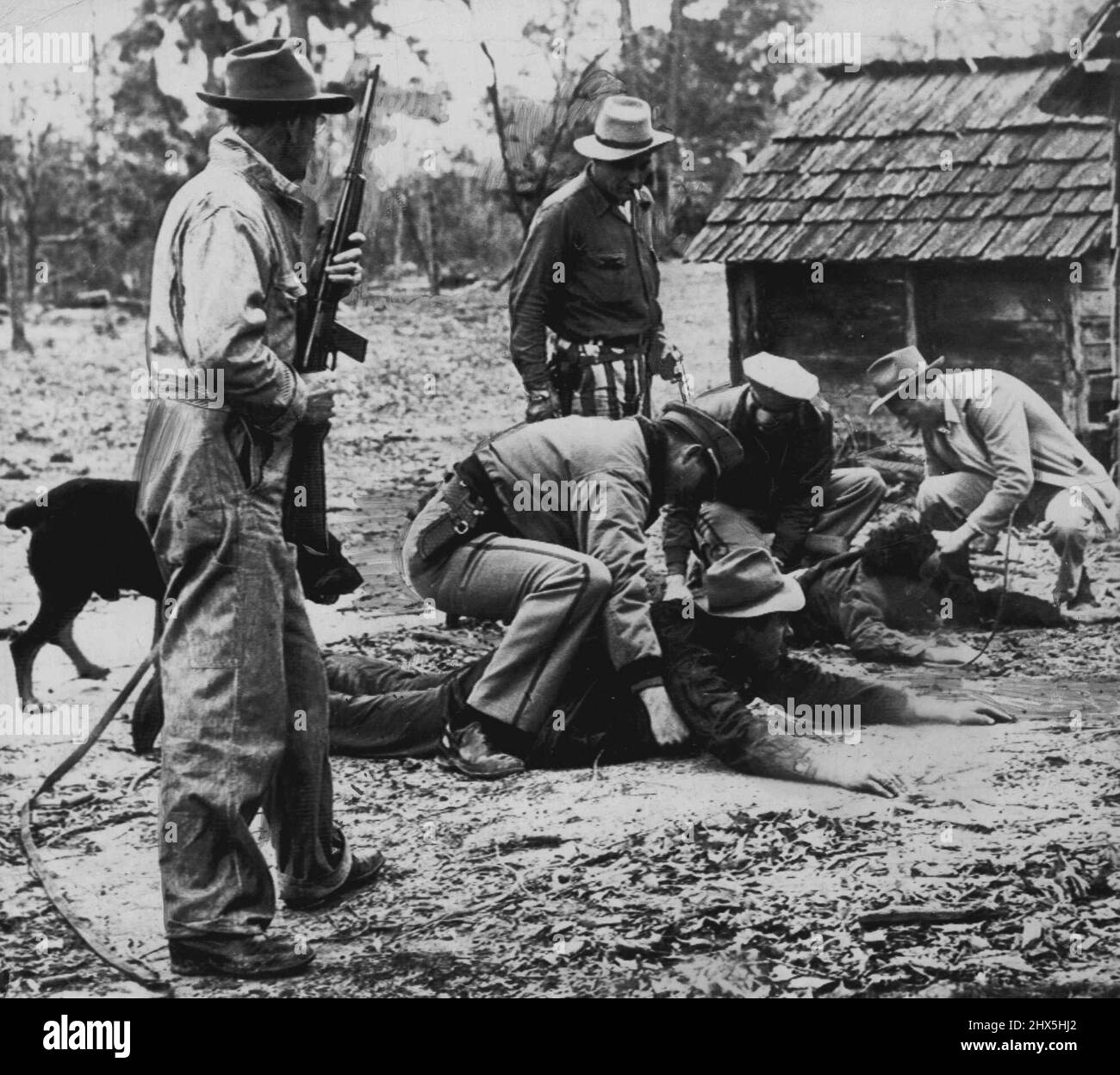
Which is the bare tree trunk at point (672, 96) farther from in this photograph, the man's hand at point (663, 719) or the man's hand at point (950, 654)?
the man's hand at point (663, 719)

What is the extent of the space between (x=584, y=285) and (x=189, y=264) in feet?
8.27

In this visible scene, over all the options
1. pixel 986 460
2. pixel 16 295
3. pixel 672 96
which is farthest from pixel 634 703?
pixel 16 295

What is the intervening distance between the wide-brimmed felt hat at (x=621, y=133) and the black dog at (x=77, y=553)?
2.01 m

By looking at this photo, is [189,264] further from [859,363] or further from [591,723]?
[859,363]

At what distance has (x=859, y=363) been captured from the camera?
20.4 feet

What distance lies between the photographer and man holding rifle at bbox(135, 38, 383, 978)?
3.62m

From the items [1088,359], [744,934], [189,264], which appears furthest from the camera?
[1088,359]

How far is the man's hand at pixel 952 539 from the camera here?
608 centimetres

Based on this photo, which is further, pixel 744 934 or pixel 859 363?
pixel 859 363

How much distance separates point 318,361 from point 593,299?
7.09 feet

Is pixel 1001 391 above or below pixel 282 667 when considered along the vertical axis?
above

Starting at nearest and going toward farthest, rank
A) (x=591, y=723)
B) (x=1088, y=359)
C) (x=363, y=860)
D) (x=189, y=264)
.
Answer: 1. (x=189, y=264)
2. (x=363, y=860)
3. (x=591, y=723)
4. (x=1088, y=359)

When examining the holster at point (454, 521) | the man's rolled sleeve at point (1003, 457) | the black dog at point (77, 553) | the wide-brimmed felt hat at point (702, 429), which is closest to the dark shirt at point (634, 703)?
the holster at point (454, 521)
